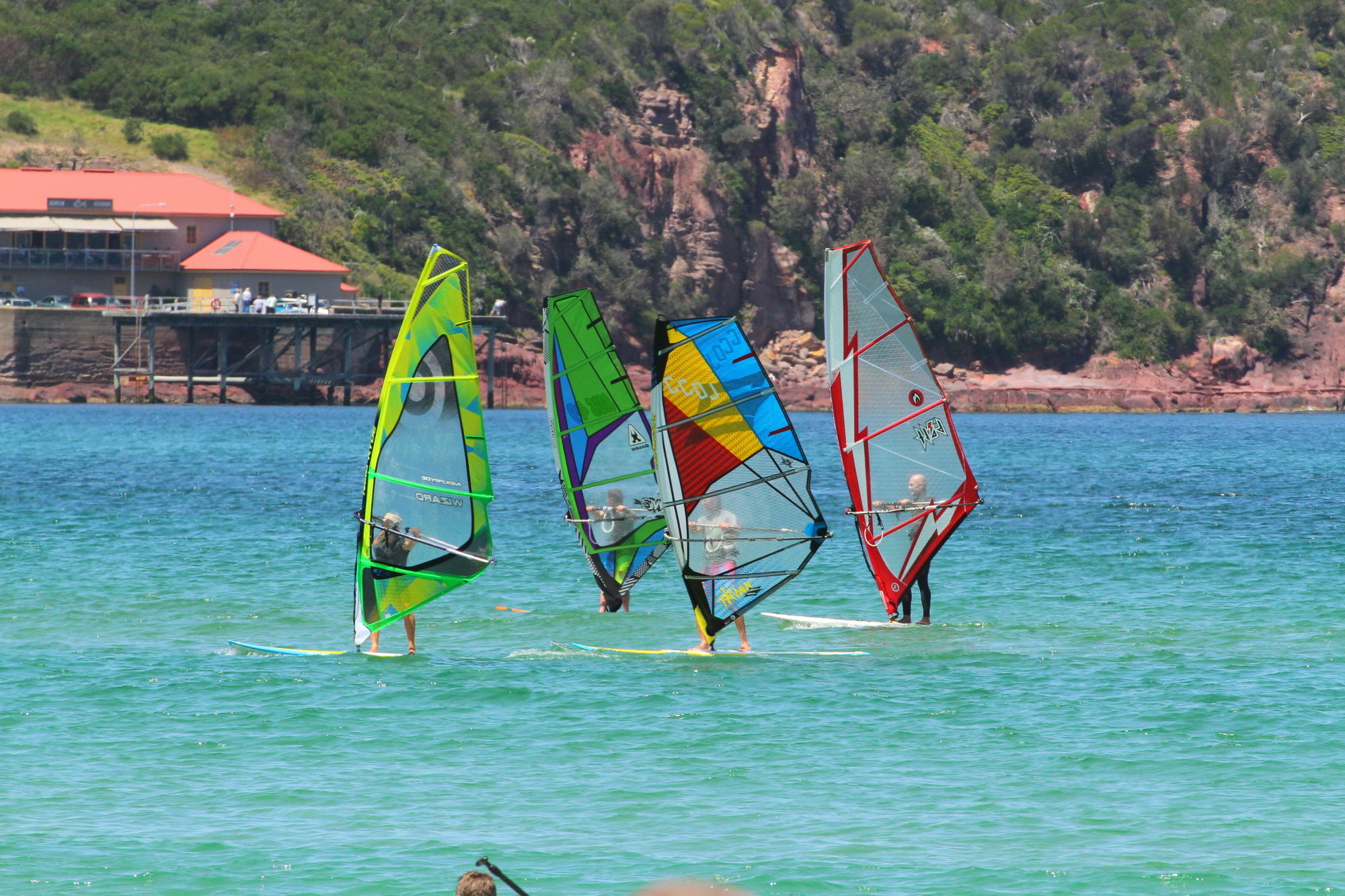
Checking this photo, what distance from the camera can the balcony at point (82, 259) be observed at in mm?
92688

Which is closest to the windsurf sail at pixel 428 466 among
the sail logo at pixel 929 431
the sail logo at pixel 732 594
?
the sail logo at pixel 732 594

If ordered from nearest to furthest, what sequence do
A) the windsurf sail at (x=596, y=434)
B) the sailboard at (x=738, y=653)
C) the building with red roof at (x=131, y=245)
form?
the sailboard at (x=738, y=653)
the windsurf sail at (x=596, y=434)
the building with red roof at (x=131, y=245)

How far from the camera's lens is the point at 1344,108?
138 metres

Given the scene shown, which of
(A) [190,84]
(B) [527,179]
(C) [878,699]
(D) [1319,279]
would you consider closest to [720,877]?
(C) [878,699]

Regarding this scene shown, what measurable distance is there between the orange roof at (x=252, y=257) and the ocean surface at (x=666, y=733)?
63.9 metres

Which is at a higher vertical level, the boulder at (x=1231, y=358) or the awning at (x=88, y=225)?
the awning at (x=88, y=225)

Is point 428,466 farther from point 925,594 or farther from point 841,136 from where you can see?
point 841,136

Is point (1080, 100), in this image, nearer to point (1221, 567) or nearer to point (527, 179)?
point (527, 179)

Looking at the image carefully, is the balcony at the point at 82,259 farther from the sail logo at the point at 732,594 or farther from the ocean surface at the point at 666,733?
the sail logo at the point at 732,594

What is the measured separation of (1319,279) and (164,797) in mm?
120316

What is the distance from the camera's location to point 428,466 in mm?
19000

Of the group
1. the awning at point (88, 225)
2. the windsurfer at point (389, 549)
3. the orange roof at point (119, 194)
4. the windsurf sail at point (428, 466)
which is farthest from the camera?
the orange roof at point (119, 194)

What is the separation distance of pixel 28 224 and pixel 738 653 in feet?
264

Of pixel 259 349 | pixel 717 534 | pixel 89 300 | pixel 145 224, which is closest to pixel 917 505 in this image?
pixel 717 534
